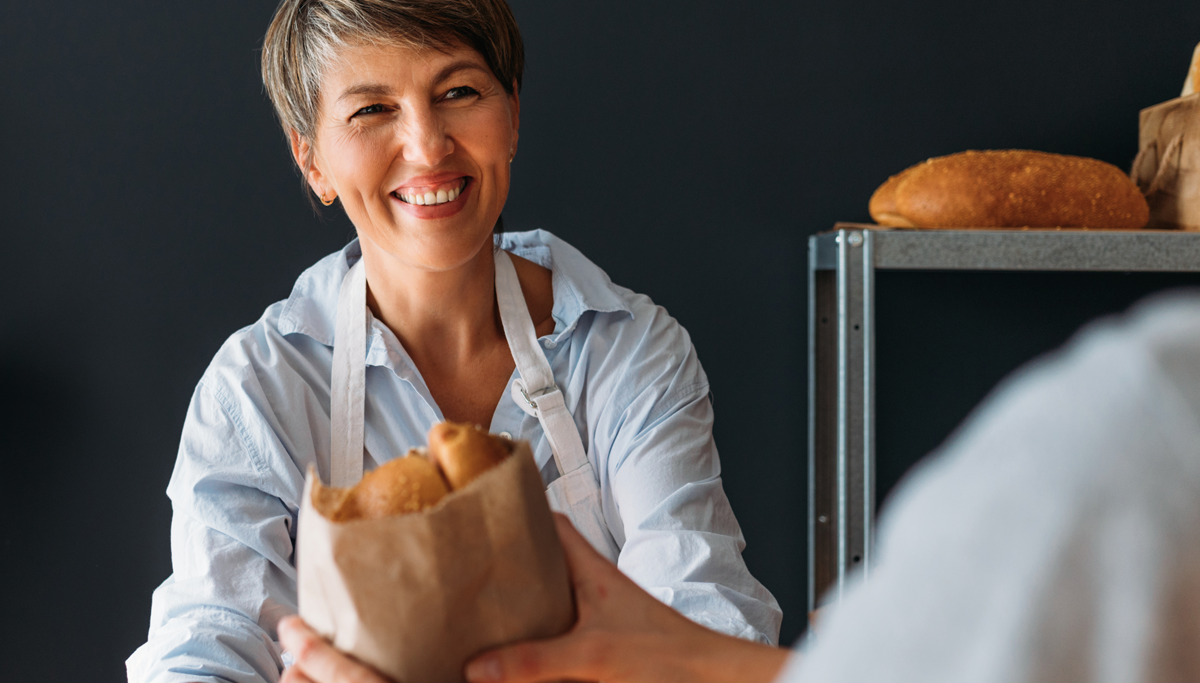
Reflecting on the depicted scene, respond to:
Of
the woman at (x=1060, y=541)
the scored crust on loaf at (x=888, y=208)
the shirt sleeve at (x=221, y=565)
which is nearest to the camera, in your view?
the woman at (x=1060, y=541)

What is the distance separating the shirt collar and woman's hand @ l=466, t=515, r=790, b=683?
24.9 inches

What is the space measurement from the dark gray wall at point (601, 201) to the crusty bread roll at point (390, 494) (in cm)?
117

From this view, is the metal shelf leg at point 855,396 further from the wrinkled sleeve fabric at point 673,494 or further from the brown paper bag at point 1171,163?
the brown paper bag at point 1171,163

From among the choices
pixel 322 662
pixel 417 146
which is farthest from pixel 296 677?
pixel 417 146

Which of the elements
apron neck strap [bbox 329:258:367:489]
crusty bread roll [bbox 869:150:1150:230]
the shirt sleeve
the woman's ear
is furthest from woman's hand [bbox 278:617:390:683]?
crusty bread roll [bbox 869:150:1150:230]

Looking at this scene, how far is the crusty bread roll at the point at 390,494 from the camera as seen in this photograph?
17.0 inches

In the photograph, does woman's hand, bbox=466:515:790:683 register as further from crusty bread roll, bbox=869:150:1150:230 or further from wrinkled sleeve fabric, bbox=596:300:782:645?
crusty bread roll, bbox=869:150:1150:230

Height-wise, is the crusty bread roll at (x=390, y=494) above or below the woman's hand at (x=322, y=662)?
above

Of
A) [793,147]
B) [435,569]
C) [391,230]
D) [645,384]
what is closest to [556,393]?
[645,384]

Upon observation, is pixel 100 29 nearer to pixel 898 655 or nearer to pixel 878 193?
pixel 878 193

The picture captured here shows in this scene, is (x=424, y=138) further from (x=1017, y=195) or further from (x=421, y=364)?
(x=1017, y=195)

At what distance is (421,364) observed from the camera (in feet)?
3.73

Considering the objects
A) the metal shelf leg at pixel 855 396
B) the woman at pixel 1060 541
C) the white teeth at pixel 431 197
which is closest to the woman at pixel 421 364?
the white teeth at pixel 431 197

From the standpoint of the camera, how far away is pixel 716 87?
1584 millimetres
